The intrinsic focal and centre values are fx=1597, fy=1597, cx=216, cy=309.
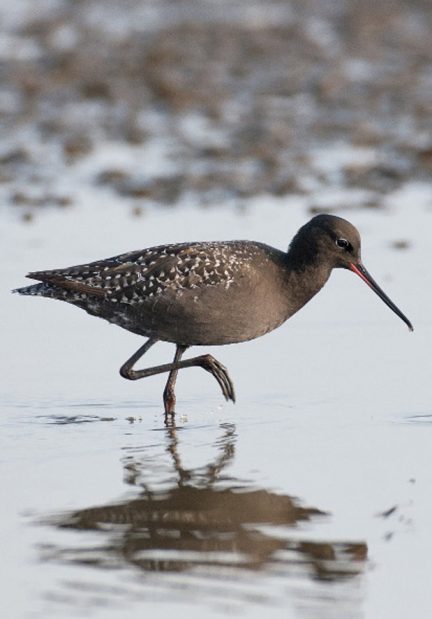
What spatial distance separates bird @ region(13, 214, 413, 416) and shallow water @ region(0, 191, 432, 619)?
435mm

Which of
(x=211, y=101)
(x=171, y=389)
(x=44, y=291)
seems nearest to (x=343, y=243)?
(x=171, y=389)

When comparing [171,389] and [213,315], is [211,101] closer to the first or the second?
[171,389]

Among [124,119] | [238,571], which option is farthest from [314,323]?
[124,119]

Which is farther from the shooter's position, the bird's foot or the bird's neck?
the bird's neck

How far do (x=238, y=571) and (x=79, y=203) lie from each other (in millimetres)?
8868

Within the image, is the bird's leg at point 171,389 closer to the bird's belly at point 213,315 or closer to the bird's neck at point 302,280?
the bird's belly at point 213,315

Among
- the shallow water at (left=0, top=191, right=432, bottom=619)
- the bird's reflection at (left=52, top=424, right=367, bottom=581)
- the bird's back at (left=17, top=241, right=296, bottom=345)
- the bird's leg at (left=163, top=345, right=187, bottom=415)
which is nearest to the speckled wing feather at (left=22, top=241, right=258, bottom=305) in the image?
the bird's back at (left=17, top=241, right=296, bottom=345)

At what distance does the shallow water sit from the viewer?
6598mm

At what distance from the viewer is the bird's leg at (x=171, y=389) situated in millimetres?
9750

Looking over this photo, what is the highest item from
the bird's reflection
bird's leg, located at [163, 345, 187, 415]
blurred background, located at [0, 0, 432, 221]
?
blurred background, located at [0, 0, 432, 221]

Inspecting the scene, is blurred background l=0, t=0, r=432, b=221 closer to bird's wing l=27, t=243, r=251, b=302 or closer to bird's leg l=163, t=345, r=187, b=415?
bird's wing l=27, t=243, r=251, b=302

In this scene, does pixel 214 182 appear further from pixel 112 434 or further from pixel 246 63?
pixel 112 434

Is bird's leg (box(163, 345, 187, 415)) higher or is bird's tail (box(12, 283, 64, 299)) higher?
bird's tail (box(12, 283, 64, 299))

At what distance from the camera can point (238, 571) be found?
22.2 feet
